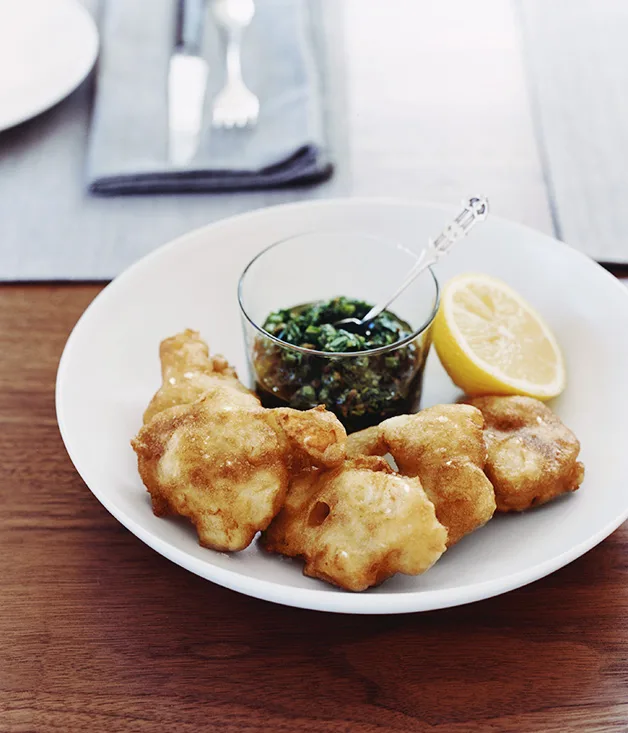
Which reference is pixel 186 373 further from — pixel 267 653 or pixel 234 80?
pixel 234 80

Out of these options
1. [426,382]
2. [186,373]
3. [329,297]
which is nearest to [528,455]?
[426,382]

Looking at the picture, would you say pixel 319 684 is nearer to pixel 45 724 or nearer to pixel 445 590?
pixel 445 590

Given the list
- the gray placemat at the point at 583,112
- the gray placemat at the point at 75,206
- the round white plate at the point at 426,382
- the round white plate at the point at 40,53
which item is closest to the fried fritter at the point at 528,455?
the round white plate at the point at 426,382

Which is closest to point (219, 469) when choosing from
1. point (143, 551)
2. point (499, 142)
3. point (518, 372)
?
point (143, 551)

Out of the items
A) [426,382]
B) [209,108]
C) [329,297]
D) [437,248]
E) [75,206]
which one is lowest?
[426,382]

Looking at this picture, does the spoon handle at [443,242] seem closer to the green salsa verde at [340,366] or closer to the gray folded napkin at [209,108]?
the green salsa verde at [340,366]

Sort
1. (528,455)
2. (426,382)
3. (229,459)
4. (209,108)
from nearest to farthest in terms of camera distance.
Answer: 1. (229,459)
2. (528,455)
3. (426,382)
4. (209,108)
